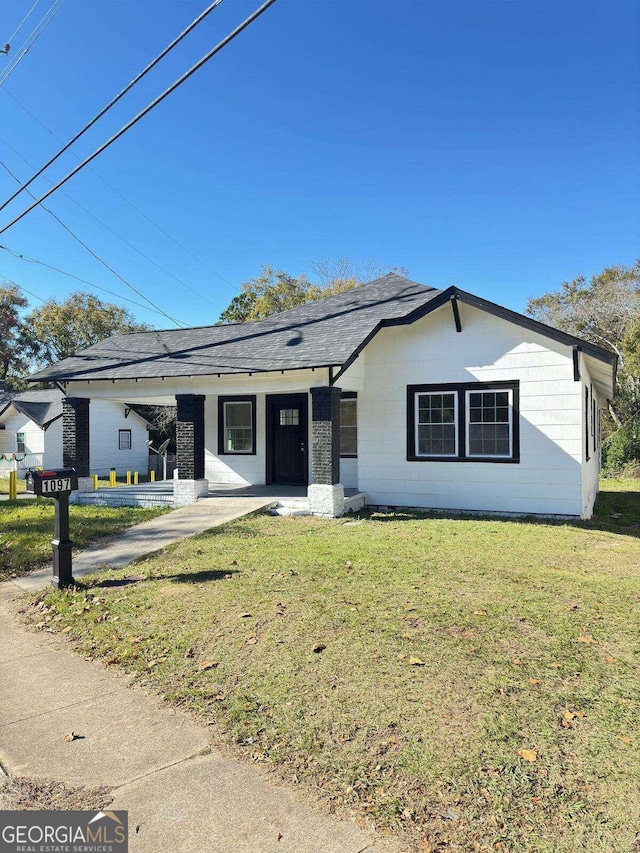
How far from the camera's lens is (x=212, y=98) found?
36.8 feet

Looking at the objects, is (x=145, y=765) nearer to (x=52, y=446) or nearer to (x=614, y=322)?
(x=52, y=446)

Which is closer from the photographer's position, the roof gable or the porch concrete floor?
the roof gable

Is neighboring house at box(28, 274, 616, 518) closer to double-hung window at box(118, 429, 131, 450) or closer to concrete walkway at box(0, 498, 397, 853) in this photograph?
concrete walkway at box(0, 498, 397, 853)

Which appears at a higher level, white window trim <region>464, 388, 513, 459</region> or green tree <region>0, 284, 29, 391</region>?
green tree <region>0, 284, 29, 391</region>

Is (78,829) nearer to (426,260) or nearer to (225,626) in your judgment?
(225,626)

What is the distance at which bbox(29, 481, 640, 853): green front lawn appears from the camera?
2.54 meters

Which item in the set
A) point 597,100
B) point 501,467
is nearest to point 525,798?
point 501,467

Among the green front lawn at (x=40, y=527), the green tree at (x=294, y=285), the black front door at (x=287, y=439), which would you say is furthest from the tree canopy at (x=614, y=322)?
the green front lawn at (x=40, y=527)

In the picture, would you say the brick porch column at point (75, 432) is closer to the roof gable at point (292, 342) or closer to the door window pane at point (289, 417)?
the roof gable at point (292, 342)

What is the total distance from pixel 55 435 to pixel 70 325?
17.7 metres

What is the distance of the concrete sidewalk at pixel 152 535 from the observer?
7.32 meters

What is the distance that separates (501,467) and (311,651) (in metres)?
8.21

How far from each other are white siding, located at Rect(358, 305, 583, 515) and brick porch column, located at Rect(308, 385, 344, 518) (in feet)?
5.52

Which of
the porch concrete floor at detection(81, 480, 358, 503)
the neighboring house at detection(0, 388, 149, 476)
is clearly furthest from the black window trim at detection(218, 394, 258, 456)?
the neighboring house at detection(0, 388, 149, 476)
